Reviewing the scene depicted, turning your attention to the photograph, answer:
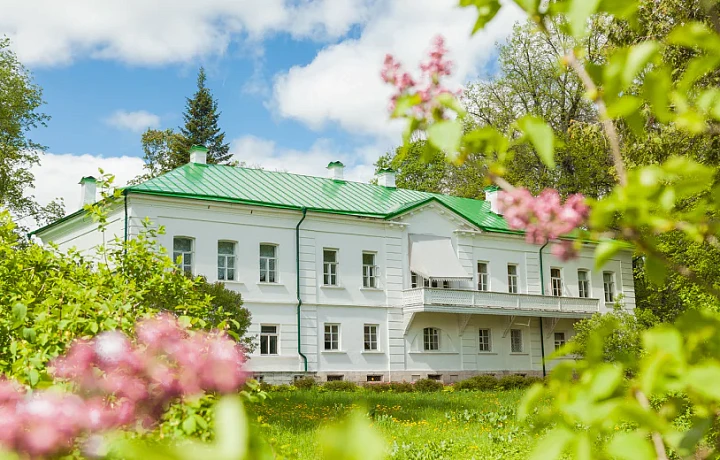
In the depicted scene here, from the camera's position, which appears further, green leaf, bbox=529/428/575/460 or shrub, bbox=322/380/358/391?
shrub, bbox=322/380/358/391

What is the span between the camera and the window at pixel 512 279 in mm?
35219

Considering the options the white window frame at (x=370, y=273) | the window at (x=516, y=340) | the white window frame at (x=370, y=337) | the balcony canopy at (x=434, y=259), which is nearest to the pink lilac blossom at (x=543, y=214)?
the white window frame at (x=370, y=337)

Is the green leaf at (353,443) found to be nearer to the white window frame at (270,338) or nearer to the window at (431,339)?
the white window frame at (270,338)

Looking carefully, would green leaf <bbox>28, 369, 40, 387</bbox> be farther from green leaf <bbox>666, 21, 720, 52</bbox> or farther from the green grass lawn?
the green grass lawn

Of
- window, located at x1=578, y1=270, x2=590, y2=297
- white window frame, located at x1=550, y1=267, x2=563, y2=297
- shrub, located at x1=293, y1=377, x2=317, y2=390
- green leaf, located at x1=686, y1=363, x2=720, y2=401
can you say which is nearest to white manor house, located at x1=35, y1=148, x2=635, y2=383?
white window frame, located at x1=550, y1=267, x2=563, y2=297

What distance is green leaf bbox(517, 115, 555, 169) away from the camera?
1.53 meters

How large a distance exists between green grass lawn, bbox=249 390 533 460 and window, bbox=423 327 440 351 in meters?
9.86

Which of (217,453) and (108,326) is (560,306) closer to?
(108,326)

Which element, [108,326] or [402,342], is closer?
[108,326]

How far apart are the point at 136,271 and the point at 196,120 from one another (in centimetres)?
5130

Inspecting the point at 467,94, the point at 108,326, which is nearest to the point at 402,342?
the point at 467,94

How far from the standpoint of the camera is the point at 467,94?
45.2m

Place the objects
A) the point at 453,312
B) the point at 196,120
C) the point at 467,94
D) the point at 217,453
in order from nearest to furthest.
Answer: the point at 217,453 < the point at 453,312 < the point at 467,94 < the point at 196,120

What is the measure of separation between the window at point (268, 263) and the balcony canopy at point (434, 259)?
599cm
